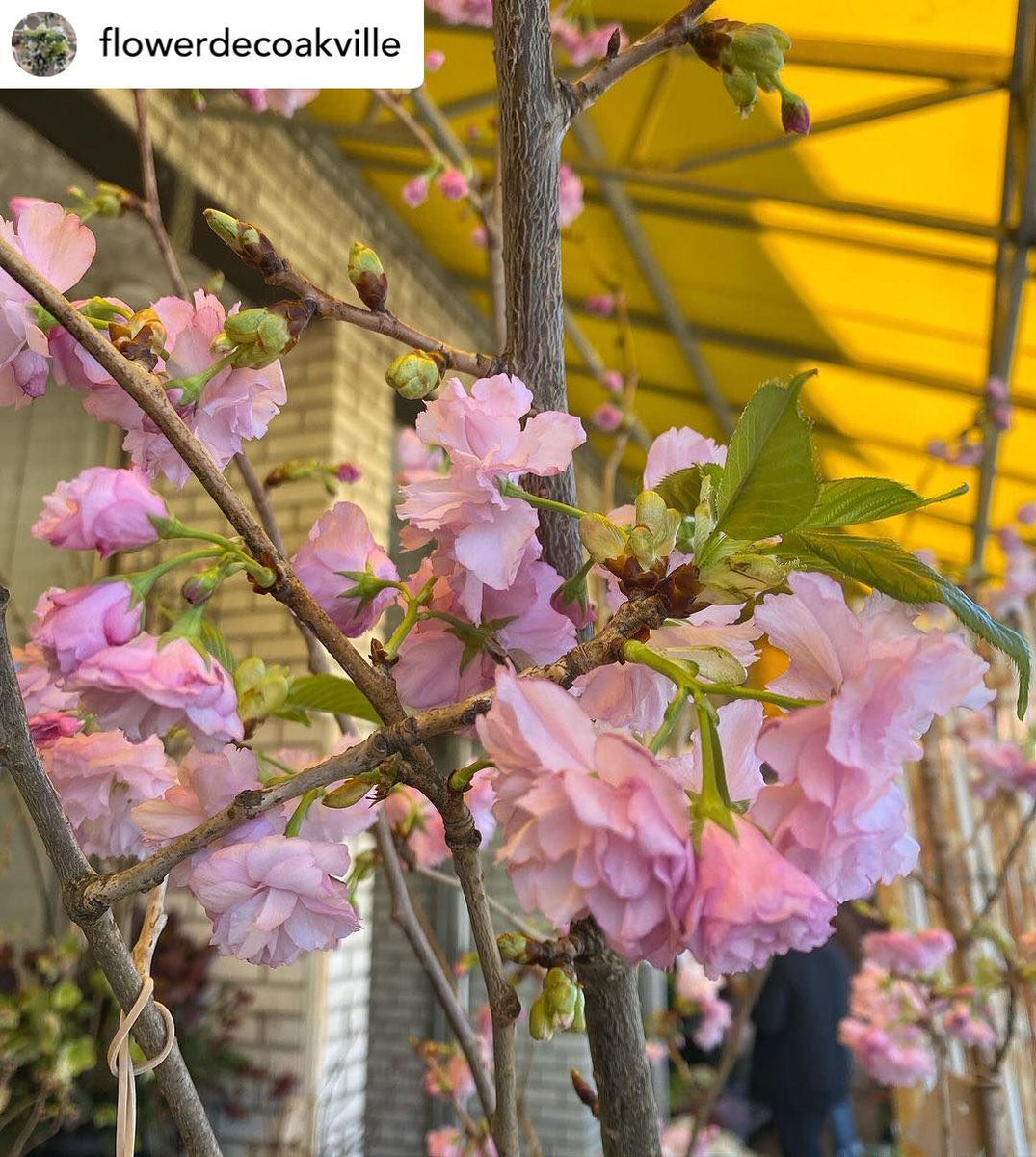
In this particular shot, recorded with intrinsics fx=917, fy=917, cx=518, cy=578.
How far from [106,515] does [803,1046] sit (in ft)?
13.0

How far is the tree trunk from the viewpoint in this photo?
1.43 ft

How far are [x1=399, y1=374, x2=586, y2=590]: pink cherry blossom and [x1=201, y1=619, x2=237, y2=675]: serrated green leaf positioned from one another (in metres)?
0.10

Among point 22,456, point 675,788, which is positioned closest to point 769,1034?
point 22,456

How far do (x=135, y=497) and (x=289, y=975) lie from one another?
227cm

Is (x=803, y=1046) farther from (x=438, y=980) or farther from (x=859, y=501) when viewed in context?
(x=859, y=501)

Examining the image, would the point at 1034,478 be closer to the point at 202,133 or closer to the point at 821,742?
the point at 202,133

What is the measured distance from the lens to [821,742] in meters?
0.30

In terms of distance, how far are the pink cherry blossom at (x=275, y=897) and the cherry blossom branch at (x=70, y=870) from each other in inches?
1.4

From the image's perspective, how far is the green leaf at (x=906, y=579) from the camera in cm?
33

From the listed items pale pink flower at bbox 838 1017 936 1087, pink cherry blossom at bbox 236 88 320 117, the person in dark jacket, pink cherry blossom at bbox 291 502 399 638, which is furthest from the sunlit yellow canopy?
the person in dark jacket

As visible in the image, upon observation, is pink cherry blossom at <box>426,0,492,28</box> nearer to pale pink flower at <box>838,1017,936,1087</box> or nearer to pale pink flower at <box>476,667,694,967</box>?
pale pink flower at <box>476,667,694,967</box>

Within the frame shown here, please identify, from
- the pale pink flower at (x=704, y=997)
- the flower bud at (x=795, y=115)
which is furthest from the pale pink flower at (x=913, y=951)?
the flower bud at (x=795, y=115)

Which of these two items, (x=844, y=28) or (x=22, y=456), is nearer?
(x=844, y=28)

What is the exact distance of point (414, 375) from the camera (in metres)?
0.42
